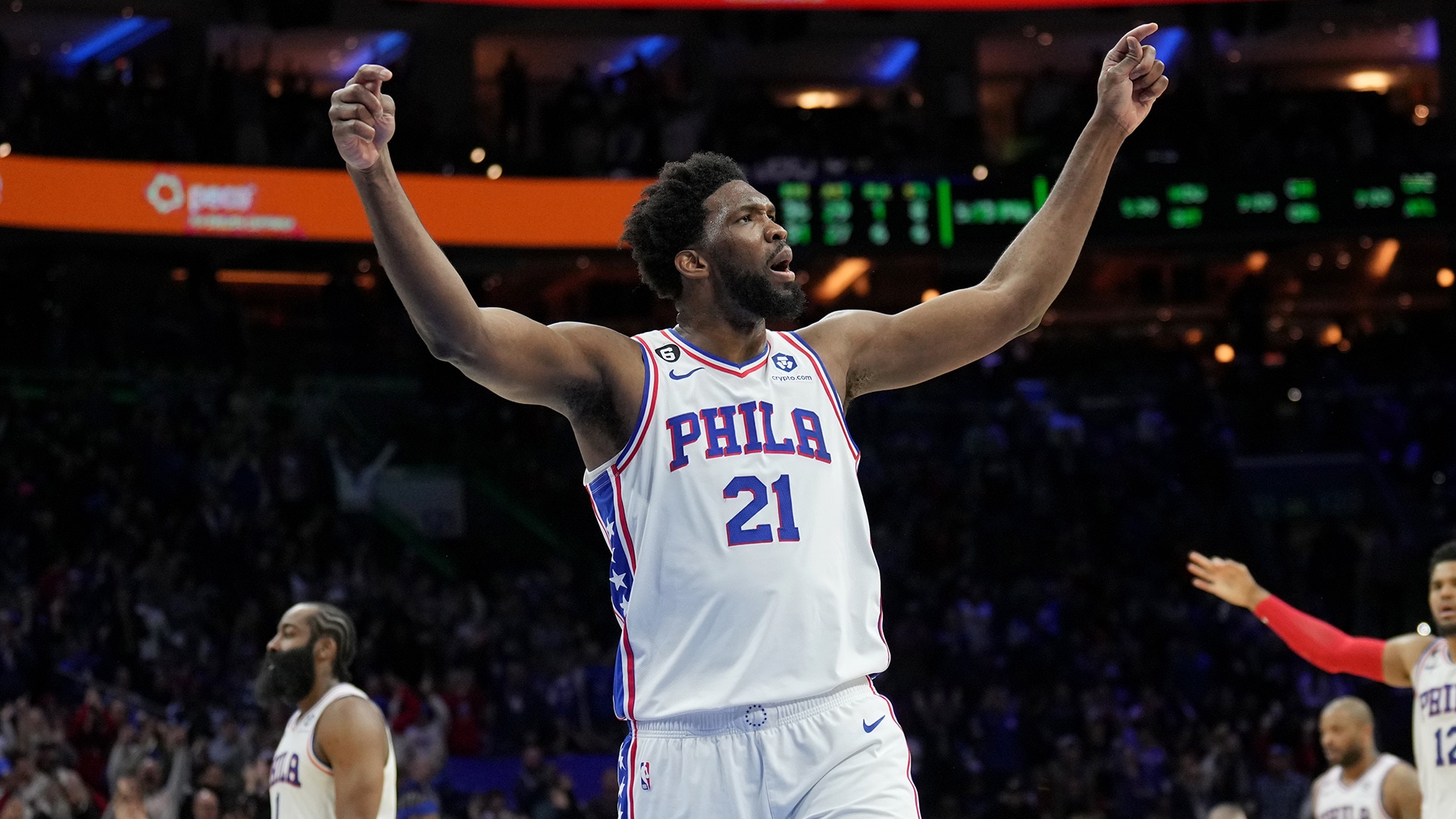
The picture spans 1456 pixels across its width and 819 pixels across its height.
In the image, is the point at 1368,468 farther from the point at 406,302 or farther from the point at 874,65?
the point at 406,302

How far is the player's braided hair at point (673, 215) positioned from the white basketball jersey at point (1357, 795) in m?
6.39

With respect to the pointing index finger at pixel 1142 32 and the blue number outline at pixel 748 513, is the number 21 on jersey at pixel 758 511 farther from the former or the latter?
the pointing index finger at pixel 1142 32

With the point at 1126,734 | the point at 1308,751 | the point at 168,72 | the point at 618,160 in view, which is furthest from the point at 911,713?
the point at 168,72

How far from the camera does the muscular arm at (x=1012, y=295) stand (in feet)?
12.1

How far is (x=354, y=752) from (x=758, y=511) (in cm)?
299

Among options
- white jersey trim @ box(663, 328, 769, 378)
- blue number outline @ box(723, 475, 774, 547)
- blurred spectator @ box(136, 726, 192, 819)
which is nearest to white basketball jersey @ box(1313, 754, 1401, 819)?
white jersey trim @ box(663, 328, 769, 378)

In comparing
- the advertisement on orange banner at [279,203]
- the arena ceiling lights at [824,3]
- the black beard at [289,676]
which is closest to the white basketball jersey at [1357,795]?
the black beard at [289,676]

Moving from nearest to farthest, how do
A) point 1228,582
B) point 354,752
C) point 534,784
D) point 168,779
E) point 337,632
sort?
point 354,752 < point 337,632 < point 1228,582 < point 168,779 < point 534,784

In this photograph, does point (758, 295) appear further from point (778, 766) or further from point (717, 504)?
point (778, 766)

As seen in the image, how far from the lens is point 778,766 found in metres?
3.18

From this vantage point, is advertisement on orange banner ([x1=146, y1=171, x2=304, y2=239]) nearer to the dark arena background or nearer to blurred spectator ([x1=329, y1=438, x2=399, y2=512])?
the dark arena background

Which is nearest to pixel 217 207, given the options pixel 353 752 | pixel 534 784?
pixel 534 784

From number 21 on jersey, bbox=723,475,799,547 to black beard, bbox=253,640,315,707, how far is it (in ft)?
10.5

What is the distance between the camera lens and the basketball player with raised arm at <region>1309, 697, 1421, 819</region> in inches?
335
